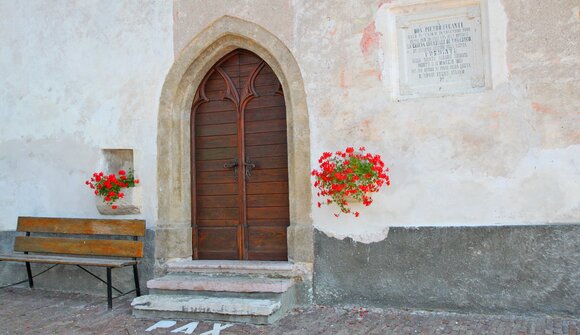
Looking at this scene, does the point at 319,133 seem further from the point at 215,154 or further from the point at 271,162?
the point at 215,154

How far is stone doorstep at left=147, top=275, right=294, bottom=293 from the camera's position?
5.09 m

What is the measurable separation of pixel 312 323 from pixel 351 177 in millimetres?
1378

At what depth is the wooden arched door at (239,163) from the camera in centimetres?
591

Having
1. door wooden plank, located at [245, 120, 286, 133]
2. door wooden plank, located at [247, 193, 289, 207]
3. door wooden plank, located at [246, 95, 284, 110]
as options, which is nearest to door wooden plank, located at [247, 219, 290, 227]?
door wooden plank, located at [247, 193, 289, 207]

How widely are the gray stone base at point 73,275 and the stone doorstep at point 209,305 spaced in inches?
30.3

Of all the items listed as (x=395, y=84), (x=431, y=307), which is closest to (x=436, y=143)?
(x=395, y=84)

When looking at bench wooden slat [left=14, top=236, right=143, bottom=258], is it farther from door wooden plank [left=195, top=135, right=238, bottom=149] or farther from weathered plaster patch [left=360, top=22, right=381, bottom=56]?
weathered plaster patch [left=360, top=22, right=381, bottom=56]

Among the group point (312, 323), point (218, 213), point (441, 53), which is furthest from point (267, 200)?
point (441, 53)

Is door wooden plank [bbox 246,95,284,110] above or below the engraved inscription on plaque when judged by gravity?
below

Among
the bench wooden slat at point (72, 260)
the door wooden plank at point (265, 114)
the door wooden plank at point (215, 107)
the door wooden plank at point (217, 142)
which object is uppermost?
the door wooden plank at point (215, 107)

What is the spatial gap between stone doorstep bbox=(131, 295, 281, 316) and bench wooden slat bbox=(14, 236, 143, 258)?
70 cm

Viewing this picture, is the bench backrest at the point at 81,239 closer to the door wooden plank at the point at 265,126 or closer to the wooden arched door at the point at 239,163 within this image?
the wooden arched door at the point at 239,163

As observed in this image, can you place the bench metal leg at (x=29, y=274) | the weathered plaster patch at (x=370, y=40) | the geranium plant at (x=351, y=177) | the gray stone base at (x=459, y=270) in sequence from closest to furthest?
1. the gray stone base at (x=459, y=270)
2. the geranium plant at (x=351, y=177)
3. the weathered plaster patch at (x=370, y=40)
4. the bench metal leg at (x=29, y=274)

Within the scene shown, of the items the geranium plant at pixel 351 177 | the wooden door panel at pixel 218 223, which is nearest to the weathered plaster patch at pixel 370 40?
the geranium plant at pixel 351 177
